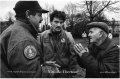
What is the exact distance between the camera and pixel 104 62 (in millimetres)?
1661

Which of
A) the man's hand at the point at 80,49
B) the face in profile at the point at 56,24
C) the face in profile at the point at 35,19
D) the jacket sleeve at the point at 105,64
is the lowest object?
the jacket sleeve at the point at 105,64

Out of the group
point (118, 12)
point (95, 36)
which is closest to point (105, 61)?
point (95, 36)

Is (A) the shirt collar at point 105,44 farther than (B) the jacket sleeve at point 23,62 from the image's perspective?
Yes

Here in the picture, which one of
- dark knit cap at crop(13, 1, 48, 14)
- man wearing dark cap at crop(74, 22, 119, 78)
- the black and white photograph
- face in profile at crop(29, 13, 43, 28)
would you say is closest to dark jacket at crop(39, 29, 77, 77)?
the black and white photograph

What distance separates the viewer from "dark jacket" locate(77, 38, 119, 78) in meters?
1.62

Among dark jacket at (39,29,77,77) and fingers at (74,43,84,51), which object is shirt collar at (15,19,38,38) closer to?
fingers at (74,43,84,51)

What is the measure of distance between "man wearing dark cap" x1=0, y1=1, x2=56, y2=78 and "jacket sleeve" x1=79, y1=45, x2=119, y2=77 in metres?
0.45

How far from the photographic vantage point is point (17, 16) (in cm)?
143

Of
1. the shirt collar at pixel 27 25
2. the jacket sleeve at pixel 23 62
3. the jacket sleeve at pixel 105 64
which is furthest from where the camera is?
the jacket sleeve at pixel 105 64

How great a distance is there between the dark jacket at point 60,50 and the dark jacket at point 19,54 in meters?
0.97

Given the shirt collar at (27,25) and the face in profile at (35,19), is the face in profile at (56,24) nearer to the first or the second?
the face in profile at (35,19)

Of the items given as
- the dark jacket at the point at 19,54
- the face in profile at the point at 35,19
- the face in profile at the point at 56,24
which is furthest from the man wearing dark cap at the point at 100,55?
the face in profile at the point at 56,24

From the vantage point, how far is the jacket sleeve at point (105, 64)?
5.32ft

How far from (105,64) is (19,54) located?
33.7 inches
